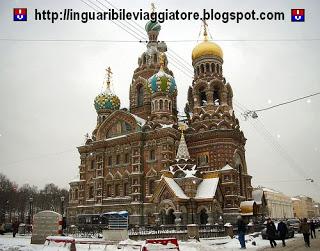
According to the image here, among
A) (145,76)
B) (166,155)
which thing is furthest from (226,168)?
(145,76)

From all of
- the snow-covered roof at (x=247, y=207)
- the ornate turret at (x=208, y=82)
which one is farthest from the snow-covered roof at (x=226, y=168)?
the ornate turret at (x=208, y=82)

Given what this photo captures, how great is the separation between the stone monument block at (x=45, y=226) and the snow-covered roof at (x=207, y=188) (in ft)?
56.1

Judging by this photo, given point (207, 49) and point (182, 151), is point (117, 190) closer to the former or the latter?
point (182, 151)

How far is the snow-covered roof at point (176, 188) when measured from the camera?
1289 inches

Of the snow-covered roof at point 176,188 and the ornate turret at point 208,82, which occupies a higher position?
the ornate turret at point 208,82

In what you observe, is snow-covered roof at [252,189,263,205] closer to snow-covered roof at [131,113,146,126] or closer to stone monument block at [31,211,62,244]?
snow-covered roof at [131,113,146,126]

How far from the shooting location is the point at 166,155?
37.0m

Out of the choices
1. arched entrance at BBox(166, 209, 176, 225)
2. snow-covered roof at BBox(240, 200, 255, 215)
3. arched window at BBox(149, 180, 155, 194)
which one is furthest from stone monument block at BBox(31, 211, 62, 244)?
snow-covered roof at BBox(240, 200, 255, 215)

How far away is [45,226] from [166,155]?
1905 centimetres

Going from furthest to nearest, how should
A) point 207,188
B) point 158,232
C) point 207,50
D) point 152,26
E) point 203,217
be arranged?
point 152,26 → point 207,50 → point 207,188 → point 203,217 → point 158,232

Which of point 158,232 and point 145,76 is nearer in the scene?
point 158,232

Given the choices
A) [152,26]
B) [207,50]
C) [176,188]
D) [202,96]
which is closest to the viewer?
[176,188]

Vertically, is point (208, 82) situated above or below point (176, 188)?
above

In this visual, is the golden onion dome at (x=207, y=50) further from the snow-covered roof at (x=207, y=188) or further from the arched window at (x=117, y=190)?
the arched window at (x=117, y=190)
